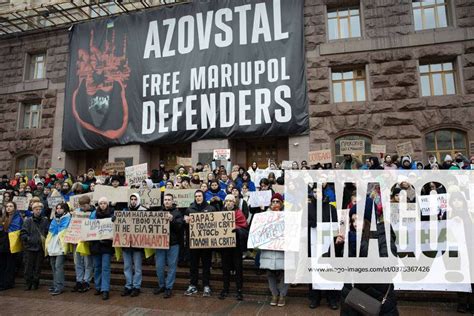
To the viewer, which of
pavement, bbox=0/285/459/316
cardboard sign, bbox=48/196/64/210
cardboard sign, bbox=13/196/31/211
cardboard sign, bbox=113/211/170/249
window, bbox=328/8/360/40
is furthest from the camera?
window, bbox=328/8/360/40

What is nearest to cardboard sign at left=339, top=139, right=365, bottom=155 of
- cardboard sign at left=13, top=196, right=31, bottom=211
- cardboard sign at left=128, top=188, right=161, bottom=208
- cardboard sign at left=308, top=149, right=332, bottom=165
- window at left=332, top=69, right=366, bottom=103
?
cardboard sign at left=308, top=149, right=332, bottom=165

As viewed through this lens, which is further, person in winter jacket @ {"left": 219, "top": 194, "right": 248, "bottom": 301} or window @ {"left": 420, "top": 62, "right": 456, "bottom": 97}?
window @ {"left": 420, "top": 62, "right": 456, "bottom": 97}

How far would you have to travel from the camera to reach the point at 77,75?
16.2 metres

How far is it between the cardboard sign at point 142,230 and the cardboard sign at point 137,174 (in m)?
3.49

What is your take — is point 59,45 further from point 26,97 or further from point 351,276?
point 351,276

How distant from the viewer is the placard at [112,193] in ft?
28.3

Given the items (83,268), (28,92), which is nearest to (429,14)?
(83,268)

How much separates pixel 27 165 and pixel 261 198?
1393 cm

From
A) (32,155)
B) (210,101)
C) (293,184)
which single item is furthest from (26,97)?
(293,184)

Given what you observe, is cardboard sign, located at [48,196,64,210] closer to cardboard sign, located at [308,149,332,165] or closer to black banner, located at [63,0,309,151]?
black banner, located at [63,0,309,151]

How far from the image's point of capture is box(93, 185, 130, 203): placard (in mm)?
8638

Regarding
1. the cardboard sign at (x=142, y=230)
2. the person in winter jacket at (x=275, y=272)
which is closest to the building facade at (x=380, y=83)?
the cardboard sign at (x=142, y=230)

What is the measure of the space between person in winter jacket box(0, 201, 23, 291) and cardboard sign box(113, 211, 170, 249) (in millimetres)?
2817

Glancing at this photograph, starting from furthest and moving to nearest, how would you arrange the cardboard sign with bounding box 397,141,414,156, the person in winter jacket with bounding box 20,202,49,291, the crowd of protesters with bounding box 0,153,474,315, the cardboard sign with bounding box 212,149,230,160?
1. the cardboard sign with bounding box 212,149,230,160
2. the cardboard sign with bounding box 397,141,414,156
3. the person in winter jacket with bounding box 20,202,49,291
4. the crowd of protesters with bounding box 0,153,474,315
